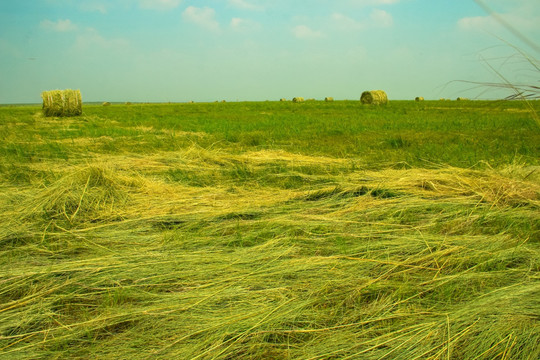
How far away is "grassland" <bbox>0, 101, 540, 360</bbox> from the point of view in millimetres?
1346

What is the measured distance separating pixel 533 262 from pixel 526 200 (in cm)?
98

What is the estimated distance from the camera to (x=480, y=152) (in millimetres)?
4816

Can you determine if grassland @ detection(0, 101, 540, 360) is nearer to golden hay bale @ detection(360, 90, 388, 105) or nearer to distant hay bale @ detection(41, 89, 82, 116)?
distant hay bale @ detection(41, 89, 82, 116)

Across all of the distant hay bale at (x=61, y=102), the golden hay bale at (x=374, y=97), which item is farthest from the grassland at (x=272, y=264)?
the golden hay bale at (x=374, y=97)

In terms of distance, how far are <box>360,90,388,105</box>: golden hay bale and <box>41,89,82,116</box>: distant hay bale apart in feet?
43.3

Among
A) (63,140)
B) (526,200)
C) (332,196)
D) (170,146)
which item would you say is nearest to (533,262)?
(526,200)

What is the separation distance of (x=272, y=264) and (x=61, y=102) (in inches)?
532

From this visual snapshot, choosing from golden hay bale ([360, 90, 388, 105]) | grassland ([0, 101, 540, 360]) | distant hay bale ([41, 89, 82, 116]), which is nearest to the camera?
grassland ([0, 101, 540, 360])

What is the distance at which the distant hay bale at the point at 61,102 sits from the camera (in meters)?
12.6

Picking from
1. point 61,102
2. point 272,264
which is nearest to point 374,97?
point 61,102

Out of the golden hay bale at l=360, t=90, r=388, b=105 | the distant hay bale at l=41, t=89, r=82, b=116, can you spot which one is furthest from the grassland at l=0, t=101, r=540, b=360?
the golden hay bale at l=360, t=90, r=388, b=105

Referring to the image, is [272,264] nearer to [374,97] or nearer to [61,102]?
[61,102]

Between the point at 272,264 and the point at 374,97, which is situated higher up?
the point at 374,97

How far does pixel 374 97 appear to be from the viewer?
18.3 m
